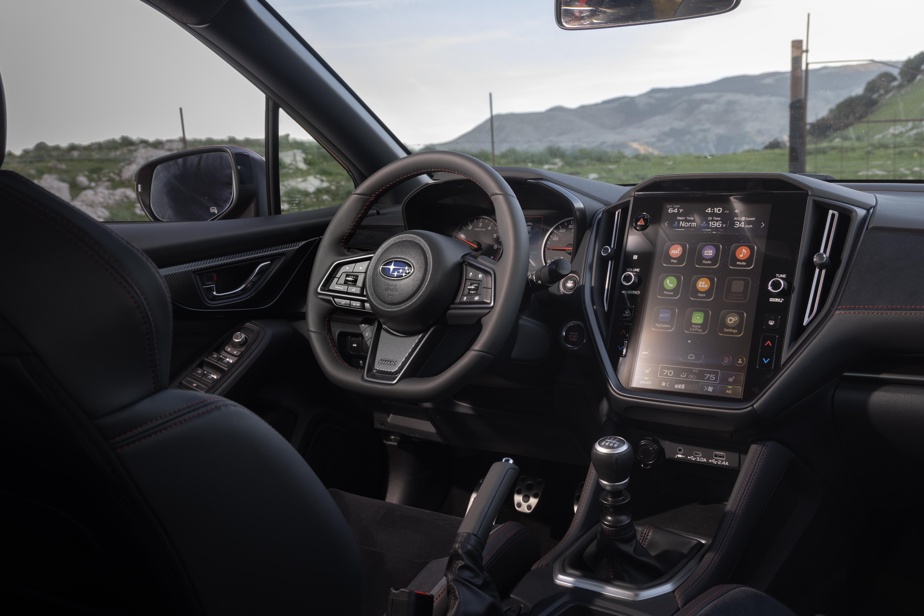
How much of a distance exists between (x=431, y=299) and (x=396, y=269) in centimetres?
13

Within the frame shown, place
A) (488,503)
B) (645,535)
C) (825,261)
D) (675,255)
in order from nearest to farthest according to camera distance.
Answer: (488,503)
(825,261)
(645,535)
(675,255)

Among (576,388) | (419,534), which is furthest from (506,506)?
(419,534)

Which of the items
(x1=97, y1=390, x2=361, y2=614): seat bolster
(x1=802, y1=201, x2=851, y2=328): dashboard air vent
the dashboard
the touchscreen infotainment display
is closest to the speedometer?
the dashboard

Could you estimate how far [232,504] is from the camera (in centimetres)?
101

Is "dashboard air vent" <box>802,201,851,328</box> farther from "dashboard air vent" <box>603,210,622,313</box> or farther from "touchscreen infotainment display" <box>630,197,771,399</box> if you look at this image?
"dashboard air vent" <box>603,210,622,313</box>

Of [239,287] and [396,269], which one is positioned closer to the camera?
[396,269]

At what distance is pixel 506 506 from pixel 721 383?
106cm

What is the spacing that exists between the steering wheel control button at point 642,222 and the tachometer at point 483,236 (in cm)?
44

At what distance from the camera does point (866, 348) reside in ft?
6.38

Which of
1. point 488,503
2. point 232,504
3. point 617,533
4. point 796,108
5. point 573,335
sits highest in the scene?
point 796,108

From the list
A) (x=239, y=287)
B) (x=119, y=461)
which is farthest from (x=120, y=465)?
(x=239, y=287)

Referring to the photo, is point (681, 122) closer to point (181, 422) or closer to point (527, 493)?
point (527, 493)

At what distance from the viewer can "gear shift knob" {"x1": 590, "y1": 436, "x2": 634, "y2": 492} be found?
1793 millimetres

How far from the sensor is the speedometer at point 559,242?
2.47 meters
